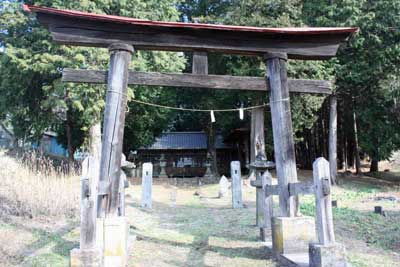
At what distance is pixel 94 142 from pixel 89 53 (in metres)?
4.13

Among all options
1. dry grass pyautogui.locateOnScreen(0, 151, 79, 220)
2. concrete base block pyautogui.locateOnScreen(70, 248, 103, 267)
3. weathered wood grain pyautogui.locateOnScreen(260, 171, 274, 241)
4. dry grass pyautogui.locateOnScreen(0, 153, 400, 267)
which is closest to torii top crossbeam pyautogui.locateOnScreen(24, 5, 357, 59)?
weathered wood grain pyautogui.locateOnScreen(260, 171, 274, 241)

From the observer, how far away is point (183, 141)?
94.9 feet

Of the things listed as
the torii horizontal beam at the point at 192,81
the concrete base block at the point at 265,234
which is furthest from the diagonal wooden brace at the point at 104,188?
the concrete base block at the point at 265,234

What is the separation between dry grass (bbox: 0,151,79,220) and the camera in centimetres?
719

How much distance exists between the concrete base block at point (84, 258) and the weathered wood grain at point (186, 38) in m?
2.93

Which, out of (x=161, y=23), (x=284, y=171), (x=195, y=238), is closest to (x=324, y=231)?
(x=284, y=171)

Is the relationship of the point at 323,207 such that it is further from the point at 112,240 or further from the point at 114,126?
the point at 114,126

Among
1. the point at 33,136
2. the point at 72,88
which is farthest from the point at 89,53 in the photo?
the point at 33,136

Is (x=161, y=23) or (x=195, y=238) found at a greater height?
(x=161, y=23)

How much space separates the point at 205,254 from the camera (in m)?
5.77

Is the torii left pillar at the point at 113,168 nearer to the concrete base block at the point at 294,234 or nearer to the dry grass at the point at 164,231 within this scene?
the dry grass at the point at 164,231

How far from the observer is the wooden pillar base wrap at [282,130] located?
5.40m

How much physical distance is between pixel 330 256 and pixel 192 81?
3045 millimetres

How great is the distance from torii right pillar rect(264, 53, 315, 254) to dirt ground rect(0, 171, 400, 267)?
413 mm
